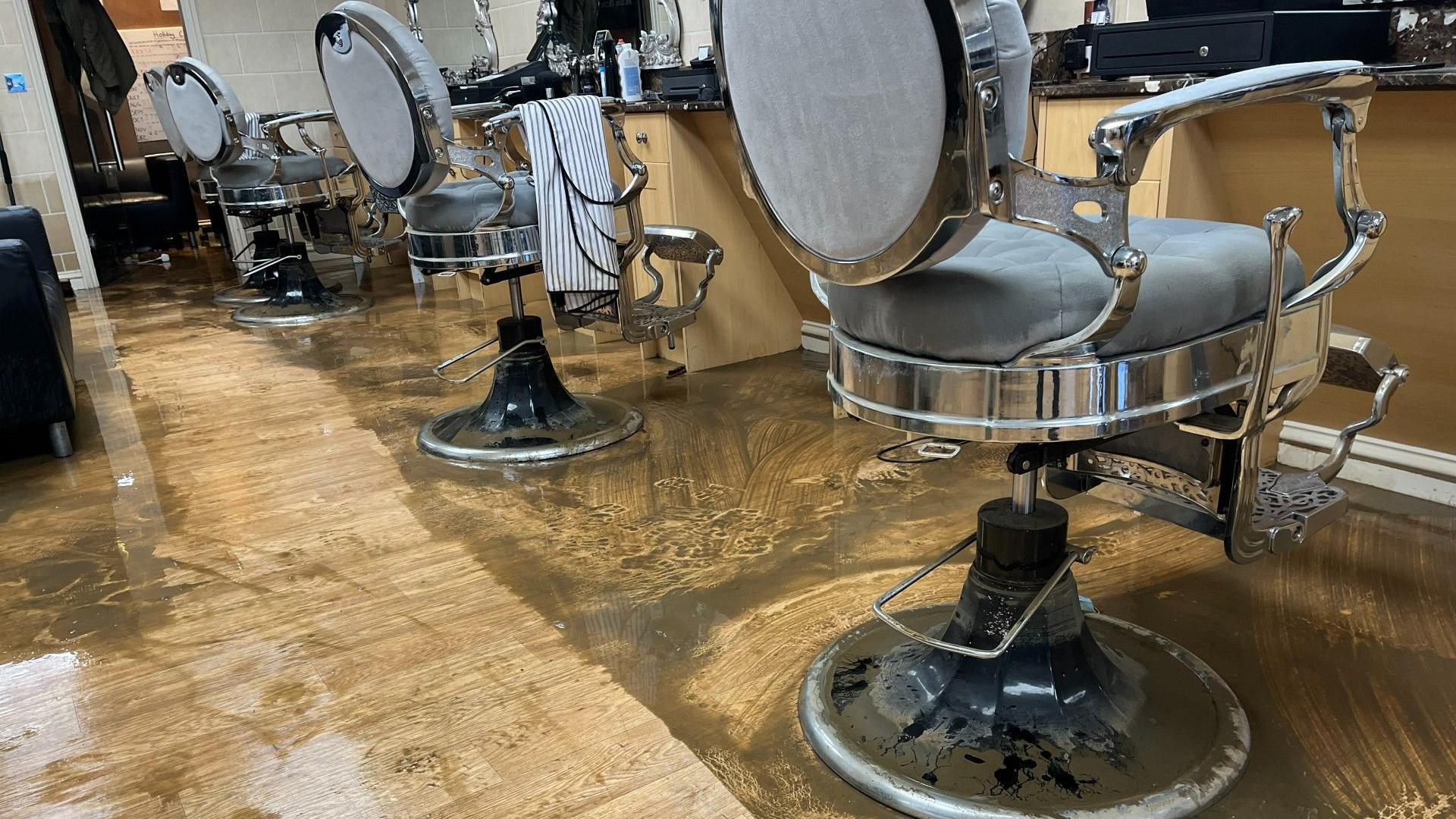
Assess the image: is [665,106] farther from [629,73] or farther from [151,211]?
[151,211]

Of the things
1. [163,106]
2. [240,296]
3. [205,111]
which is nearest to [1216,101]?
[205,111]

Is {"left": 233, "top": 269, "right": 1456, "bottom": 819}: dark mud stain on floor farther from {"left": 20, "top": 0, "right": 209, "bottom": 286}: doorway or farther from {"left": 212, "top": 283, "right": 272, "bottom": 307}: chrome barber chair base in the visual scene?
{"left": 20, "top": 0, "right": 209, "bottom": 286}: doorway

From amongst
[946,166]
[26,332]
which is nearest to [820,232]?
[946,166]

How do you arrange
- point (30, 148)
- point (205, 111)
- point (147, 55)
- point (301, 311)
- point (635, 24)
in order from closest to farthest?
point (635, 24) → point (205, 111) → point (301, 311) → point (30, 148) → point (147, 55)

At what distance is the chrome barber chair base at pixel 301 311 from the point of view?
4.73m

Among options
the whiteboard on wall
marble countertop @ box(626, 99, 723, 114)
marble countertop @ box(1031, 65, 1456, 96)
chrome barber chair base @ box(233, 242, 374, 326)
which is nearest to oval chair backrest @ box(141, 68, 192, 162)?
chrome barber chair base @ box(233, 242, 374, 326)

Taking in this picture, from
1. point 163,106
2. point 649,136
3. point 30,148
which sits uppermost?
point 163,106

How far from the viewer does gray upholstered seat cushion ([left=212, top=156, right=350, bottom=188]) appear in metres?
4.56

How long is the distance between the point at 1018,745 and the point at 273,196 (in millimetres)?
4220

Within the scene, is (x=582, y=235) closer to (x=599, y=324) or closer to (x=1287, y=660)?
(x=599, y=324)

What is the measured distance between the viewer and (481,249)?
2543 mm

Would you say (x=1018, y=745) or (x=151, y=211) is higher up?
(x=151, y=211)

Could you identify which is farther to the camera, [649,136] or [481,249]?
[649,136]

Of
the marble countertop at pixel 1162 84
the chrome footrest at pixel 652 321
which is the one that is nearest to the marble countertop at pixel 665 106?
the chrome footrest at pixel 652 321
